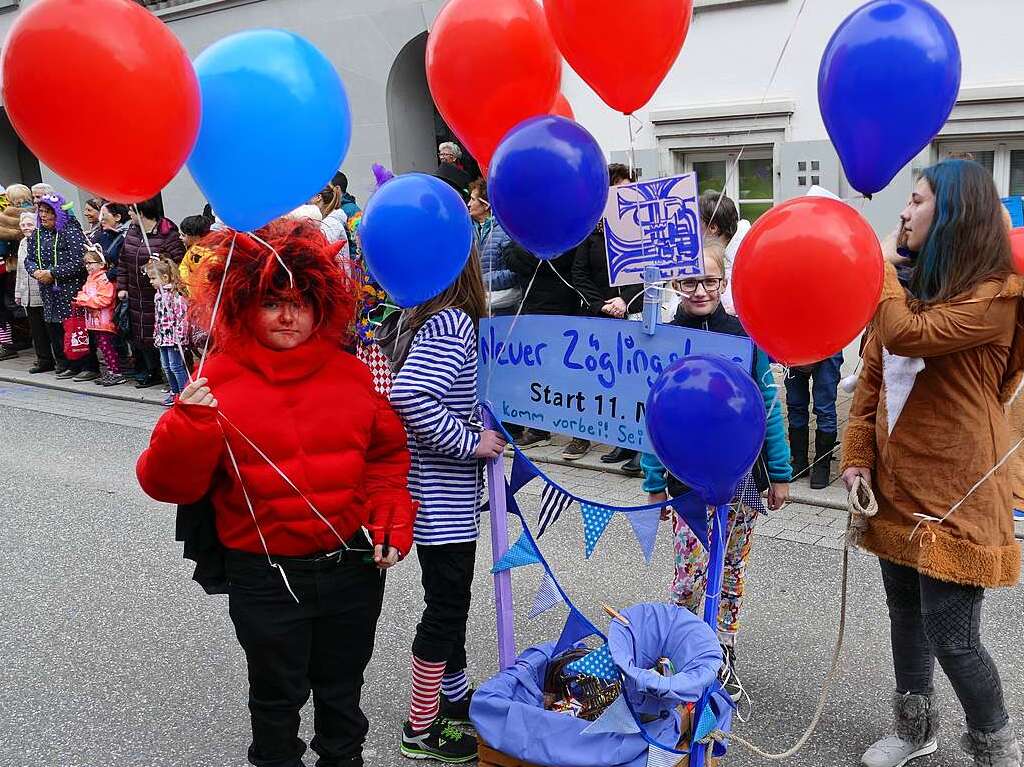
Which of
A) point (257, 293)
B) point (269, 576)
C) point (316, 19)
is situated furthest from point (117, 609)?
point (316, 19)

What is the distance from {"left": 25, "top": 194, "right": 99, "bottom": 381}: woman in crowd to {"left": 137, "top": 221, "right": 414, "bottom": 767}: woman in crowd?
8.13 metres

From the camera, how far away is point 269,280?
7.68 ft

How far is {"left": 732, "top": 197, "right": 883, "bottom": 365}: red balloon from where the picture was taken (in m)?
2.07

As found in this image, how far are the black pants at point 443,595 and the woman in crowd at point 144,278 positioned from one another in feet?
20.0

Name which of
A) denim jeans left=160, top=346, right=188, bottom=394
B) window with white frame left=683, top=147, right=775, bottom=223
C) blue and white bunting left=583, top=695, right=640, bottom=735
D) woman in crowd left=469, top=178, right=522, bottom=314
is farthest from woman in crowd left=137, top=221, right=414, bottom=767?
denim jeans left=160, top=346, right=188, bottom=394

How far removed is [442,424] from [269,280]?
70cm

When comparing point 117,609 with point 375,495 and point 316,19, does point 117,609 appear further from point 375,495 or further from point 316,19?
point 316,19

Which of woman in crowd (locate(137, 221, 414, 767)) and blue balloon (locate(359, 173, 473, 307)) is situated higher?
blue balloon (locate(359, 173, 473, 307))

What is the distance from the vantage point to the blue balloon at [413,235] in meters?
2.51

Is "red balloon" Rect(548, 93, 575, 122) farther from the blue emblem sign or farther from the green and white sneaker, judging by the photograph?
the green and white sneaker

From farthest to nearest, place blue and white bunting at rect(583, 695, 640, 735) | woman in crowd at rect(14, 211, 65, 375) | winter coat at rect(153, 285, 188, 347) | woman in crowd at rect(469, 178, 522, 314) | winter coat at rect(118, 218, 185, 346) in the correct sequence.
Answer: woman in crowd at rect(14, 211, 65, 375), winter coat at rect(118, 218, 185, 346), winter coat at rect(153, 285, 188, 347), woman in crowd at rect(469, 178, 522, 314), blue and white bunting at rect(583, 695, 640, 735)

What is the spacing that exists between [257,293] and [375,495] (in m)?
0.64

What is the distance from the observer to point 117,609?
432cm

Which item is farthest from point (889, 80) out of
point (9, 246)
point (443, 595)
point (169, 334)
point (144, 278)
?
point (9, 246)
